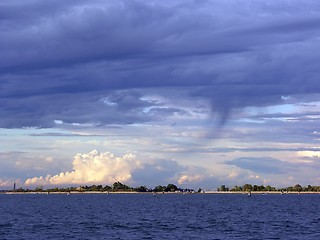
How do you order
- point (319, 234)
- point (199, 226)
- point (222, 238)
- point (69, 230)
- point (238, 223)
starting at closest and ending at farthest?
point (222, 238) → point (319, 234) → point (69, 230) → point (199, 226) → point (238, 223)

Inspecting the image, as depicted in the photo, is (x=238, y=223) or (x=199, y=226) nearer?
(x=199, y=226)

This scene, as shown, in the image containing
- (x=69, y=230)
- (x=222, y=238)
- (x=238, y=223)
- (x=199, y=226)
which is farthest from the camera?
(x=238, y=223)

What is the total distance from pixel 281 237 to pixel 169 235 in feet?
53.8

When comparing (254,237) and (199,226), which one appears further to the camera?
(199,226)

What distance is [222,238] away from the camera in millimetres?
87562

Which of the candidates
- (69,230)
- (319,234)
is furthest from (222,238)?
(69,230)

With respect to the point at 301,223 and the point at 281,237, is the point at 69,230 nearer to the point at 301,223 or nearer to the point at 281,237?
the point at 281,237

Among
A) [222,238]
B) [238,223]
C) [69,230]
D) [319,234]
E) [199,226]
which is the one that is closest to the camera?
[222,238]

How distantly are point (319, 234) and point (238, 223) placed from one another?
2555 cm

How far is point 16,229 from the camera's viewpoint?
340ft

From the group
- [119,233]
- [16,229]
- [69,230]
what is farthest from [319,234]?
[16,229]

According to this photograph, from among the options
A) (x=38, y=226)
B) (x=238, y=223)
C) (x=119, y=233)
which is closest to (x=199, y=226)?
(x=238, y=223)

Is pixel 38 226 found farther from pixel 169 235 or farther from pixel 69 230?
pixel 169 235

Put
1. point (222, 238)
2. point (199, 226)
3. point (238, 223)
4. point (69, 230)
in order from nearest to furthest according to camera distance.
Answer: point (222, 238) < point (69, 230) < point (199, 226) < point (238, 223)
